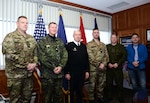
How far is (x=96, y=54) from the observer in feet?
10.0

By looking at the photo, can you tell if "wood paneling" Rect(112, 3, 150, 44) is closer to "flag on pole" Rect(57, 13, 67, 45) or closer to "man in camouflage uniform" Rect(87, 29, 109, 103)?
"man in camouflage uniform" Rect(87, 29, 109, 103)

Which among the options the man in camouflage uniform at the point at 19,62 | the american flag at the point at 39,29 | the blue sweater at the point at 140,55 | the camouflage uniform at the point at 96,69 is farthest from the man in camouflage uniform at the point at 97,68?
the man in camouflage uniform at the point at 19,62

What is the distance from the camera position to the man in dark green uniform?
317 cm

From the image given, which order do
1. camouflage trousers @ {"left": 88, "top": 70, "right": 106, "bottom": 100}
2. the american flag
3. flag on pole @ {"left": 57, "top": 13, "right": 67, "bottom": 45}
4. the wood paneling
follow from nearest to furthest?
camouflage trousers @ {"left": 88, "top": 70, "right": 106, "bottom": 100}, the american flag, flag on pole @ {"left": 57, "top": 13, "right": 67, "bottom": 45}, the wood paneling

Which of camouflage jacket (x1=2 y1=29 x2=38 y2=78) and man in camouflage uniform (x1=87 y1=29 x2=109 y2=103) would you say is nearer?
camouflage jacket (x1=2 y1=29 x2=38 y2=78)

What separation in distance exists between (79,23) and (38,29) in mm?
1344

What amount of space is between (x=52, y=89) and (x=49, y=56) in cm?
52

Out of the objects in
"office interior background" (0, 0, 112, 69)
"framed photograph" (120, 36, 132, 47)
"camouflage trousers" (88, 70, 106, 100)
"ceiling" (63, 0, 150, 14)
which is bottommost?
"camouflage trousers" (88, 70, 106, 100)

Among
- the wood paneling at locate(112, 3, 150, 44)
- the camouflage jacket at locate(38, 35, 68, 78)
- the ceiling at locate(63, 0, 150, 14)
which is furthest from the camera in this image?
the wood paneling at locate(112, 3, 150, 44)

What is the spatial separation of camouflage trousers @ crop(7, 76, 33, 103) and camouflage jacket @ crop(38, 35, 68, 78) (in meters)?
0.27

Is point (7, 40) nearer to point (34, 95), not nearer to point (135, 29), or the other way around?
point (34, 95)

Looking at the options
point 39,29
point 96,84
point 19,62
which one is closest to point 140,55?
point 96,84

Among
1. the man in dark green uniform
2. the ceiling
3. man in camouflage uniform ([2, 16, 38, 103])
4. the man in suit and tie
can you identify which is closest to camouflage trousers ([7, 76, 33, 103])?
man in camouflage uniform ([2, 16, 38, 103])

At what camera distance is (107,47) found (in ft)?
11.1
